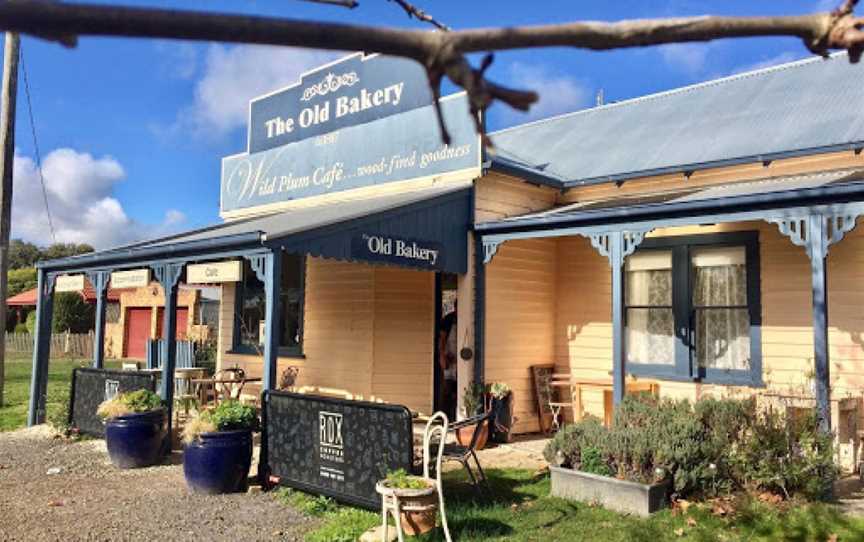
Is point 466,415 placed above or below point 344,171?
below

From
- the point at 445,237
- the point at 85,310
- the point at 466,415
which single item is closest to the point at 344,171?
the point at 445,237

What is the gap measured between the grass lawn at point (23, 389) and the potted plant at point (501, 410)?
6755 mm

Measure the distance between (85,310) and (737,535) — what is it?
32425mm

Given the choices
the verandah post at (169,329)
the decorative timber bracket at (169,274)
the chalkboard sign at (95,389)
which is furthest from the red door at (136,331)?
the verandah post at (169,329)

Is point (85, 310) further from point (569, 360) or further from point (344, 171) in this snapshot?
point (569, 360)

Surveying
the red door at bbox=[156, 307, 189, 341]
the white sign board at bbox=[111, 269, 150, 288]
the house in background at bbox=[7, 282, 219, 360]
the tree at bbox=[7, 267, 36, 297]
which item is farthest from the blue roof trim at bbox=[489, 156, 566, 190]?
the tree at bbox=[7, 267, 36, 297]

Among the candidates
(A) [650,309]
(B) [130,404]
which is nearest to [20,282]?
(B) [130,404]

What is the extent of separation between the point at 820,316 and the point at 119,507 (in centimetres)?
713

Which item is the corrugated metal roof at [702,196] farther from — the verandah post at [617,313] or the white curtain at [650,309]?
the white curtain at [650,309]

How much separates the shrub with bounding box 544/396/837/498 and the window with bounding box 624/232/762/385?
2569mm

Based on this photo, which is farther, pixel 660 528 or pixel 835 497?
pixel 835 497

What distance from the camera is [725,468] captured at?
6414 mm

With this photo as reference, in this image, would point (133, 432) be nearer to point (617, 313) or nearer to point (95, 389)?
point (95, 389)

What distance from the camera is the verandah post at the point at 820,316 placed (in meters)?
6.82
